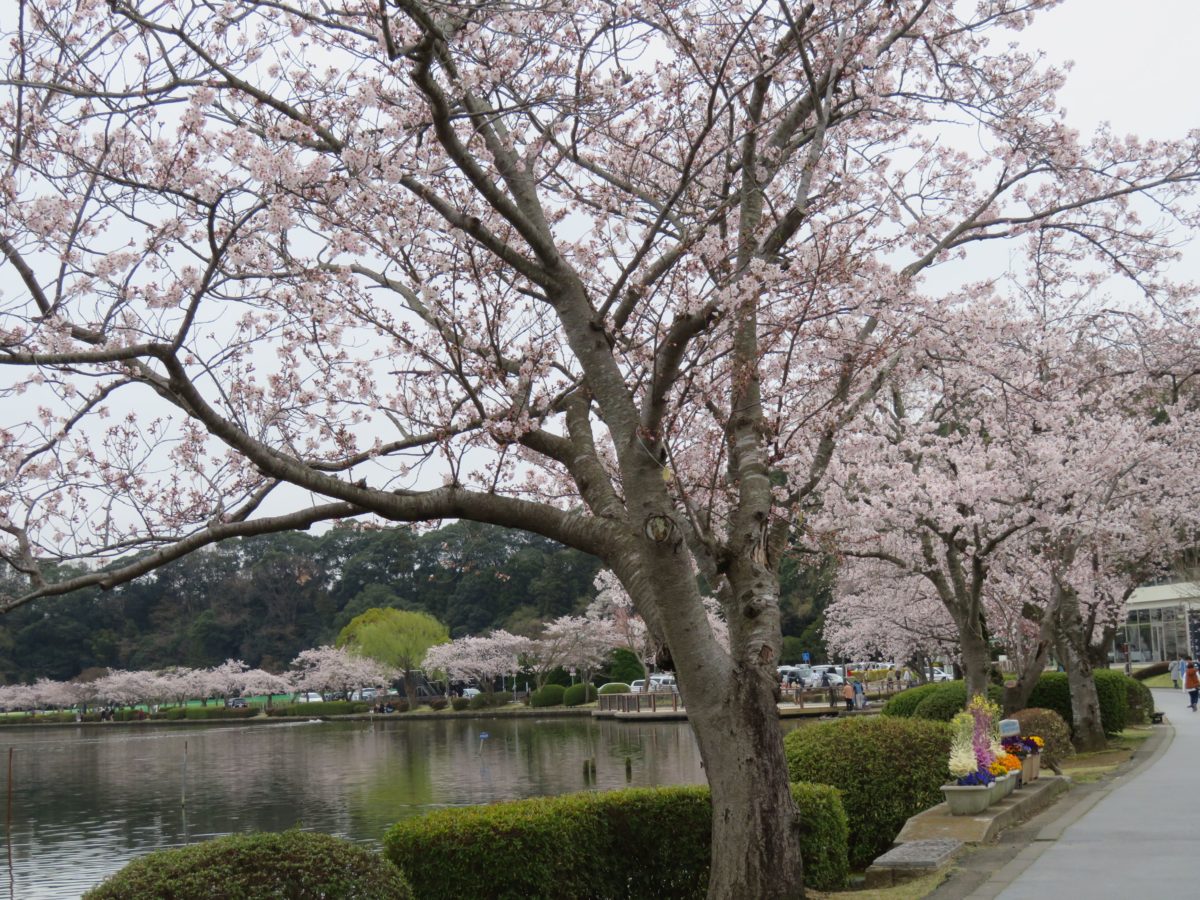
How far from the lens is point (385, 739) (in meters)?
43.7

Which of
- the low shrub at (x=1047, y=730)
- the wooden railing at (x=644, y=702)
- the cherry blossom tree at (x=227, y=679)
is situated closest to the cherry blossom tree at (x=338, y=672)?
the cherry blossom tree at (x=227, y=679)

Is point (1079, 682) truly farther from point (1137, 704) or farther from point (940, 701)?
point (1137, 704)

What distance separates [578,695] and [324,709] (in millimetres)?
20971

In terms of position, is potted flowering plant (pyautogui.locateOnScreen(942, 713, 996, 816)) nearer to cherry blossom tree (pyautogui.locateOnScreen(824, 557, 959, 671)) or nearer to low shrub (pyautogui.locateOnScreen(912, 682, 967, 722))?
low shrub (pyautogui.locateOnScreen(912, 682, 967, 722))

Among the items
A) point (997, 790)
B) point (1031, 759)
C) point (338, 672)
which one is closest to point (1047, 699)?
point (1031, 759)

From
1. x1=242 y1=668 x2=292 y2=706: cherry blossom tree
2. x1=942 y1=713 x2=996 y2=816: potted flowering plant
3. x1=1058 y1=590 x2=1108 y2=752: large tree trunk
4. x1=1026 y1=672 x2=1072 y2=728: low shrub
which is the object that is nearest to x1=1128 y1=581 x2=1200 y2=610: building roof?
x1=1026 y1=672 x2=1072 y2=728: low shrub

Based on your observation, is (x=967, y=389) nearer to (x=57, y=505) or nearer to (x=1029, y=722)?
(x=1029, y=722)

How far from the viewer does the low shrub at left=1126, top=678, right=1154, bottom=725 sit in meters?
22.8

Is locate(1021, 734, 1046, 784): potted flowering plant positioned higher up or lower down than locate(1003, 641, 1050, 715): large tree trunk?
lower down

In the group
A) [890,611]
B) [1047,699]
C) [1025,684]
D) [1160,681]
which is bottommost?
[1160,681]

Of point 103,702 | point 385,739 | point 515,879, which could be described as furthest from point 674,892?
point 103,702

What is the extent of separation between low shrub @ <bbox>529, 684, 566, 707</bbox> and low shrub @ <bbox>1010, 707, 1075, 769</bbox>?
138 feet

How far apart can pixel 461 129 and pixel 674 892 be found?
6.30 m

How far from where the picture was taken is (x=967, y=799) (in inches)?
402
